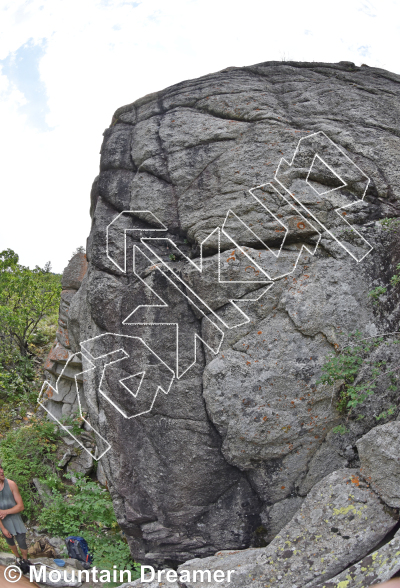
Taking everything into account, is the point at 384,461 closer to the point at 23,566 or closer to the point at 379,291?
the point at 379,291

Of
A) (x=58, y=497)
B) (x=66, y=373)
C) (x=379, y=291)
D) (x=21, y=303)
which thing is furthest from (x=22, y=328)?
(x=379, y=291)

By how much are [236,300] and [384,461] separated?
2.54m

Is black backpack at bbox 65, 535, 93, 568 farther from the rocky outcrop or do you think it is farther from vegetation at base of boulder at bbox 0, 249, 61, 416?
vegetation at base of boulder at bbox 0, 249, 61, 416

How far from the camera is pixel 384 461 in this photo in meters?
4.05

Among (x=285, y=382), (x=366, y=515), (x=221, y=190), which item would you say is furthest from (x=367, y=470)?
(x=221, y=190)

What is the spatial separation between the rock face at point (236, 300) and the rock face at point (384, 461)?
28.1 inches

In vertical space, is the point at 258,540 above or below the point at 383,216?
below

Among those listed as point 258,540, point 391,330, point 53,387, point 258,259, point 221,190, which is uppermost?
point 221,190

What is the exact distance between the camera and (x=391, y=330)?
507cm

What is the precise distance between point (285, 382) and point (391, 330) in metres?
1.48

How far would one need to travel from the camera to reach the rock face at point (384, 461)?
155 inches

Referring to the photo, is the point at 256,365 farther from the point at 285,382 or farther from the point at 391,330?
the point at 391,330

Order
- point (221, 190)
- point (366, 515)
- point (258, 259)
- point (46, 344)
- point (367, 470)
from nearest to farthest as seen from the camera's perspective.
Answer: point (366, 515), point (367, 470), point (258, 259), point (221, 190), point (46, 344)

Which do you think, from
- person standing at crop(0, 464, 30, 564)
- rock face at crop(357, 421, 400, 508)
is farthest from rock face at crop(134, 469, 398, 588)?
person standing at crop(0, 464, 30, 564)
